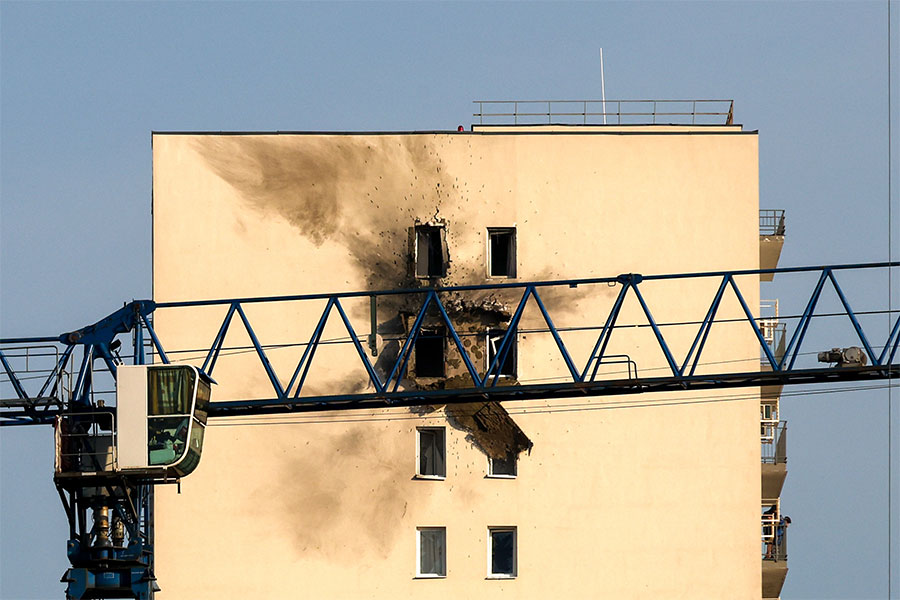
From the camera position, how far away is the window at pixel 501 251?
210ft

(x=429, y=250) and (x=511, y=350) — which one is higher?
(x=429, y=250)

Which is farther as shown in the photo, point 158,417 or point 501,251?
point 501,251

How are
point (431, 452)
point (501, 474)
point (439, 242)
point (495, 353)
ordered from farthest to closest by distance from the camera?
point (439, 242) → point (495, 353) → point (431, 452) → point (501, 474)

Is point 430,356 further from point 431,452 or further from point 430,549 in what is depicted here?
point 430,549

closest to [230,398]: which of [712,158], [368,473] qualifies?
[368,473]

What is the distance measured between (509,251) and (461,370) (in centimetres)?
331

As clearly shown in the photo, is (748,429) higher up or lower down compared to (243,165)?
lower down

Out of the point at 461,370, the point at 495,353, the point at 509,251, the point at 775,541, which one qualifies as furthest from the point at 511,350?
the point at 775,541

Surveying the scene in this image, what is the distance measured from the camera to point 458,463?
63.3m

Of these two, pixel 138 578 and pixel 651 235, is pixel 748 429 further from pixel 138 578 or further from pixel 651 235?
pixel 138 578

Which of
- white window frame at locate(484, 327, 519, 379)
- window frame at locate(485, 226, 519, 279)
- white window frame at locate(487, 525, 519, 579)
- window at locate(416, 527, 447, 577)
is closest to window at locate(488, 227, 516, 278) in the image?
window frame at locate(485, 226, 519, 279)

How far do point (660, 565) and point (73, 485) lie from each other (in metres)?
16.1

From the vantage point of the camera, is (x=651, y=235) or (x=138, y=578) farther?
(x=651, y=235)

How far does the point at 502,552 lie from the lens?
62969 mm
